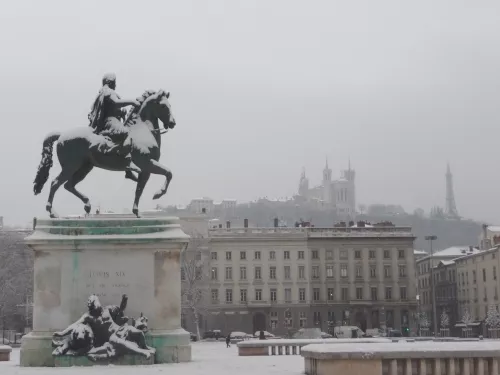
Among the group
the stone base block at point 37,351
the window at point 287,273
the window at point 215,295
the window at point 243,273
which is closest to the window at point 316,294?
the window at point 287,273

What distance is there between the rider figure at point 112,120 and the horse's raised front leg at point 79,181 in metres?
1.03

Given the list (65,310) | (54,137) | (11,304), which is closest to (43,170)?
(54,137)

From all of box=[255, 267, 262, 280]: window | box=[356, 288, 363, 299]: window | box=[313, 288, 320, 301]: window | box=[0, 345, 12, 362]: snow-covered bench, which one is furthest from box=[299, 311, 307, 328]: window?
box=[0, 345, 12, 362]: snow-covered bench

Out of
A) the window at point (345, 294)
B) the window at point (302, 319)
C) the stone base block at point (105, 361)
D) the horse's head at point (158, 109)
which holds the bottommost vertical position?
the window at point (302, 319)

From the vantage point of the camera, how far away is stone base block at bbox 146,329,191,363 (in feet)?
63.1

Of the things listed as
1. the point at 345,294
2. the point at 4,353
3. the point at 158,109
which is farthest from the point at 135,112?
the point at 345,294

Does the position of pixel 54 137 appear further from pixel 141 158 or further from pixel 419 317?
pixel 419 317

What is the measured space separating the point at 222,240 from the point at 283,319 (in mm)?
11904

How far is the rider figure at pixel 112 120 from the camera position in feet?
66.8

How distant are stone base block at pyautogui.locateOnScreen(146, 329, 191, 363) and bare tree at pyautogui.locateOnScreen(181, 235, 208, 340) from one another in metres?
60.9

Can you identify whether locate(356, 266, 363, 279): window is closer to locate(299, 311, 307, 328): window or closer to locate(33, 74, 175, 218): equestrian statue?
locate(299, 311, 307, 328): window

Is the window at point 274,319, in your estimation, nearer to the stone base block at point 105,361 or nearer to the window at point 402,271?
the window at point 402,271

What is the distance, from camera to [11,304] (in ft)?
243

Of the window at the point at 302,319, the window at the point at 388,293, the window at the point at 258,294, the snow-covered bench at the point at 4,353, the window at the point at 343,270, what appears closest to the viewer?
the snow-covered bench at the point at 4,353
